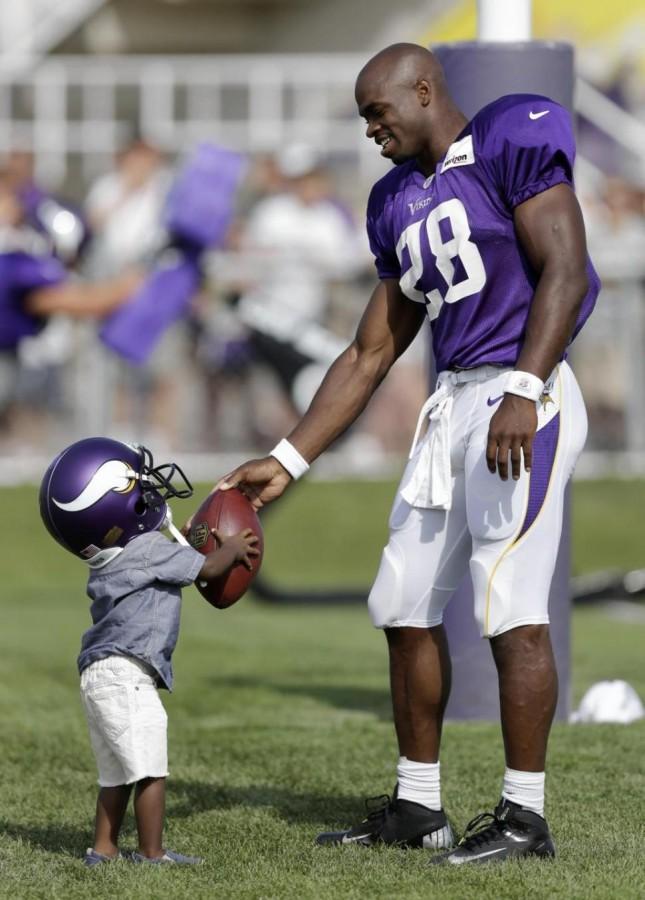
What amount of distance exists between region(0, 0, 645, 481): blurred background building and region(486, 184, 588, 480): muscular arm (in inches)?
360

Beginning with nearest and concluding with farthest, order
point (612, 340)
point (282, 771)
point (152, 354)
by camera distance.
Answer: point (282, 771) < point (152, 354) < point (612, 340)

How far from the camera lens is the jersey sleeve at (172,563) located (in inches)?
191

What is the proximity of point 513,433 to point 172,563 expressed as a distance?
1.01 metres

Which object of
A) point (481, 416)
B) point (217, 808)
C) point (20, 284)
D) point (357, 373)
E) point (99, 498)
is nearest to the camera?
point (99, 498)

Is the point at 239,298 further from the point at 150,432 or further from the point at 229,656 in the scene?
the point at 229,656

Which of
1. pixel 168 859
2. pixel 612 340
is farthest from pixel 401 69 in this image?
pixel 612 340

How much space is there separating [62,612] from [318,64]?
8753 mm

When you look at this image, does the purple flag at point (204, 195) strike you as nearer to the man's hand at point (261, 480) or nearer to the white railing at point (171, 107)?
the white railing at point (171, 107)

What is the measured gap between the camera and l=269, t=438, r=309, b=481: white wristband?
5.34m

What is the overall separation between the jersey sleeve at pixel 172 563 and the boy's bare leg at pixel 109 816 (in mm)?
587

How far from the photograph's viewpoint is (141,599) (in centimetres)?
486

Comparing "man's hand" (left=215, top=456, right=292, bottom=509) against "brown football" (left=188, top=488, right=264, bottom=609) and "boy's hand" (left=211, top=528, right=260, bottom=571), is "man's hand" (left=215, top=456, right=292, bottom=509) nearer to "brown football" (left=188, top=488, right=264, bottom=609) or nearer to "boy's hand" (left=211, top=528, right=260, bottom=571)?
"brown football" (left=188, top=488, right=264, bottom=609)

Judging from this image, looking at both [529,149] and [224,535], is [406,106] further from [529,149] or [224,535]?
[224,535]

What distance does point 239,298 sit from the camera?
14.8 m
